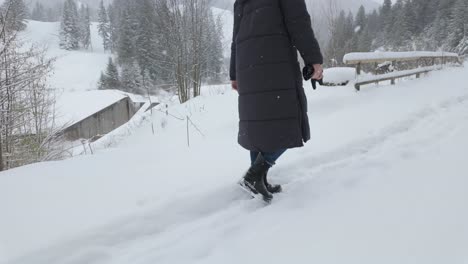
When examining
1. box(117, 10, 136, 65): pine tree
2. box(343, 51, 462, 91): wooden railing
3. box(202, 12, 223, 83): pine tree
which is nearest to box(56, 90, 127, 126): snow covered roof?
box(117, 10, 136, 65): pine tree

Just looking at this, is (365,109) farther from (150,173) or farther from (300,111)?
(150,173)

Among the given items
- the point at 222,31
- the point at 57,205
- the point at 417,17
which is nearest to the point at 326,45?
the point at 222,31

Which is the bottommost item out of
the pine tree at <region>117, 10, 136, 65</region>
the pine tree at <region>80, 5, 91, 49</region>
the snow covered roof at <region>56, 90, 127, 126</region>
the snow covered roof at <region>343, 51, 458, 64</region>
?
the snow covered roof at <region>56, 90, 127, 126</region>

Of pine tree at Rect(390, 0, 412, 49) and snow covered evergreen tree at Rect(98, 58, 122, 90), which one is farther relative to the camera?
pine tree at Rect(390, 0, 412, 49)

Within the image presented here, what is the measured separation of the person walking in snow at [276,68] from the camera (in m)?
1.70

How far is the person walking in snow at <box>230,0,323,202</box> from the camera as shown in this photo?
1.70 m

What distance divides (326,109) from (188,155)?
2.63 metres

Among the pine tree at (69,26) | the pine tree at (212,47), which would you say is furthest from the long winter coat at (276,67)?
the pine tree at (69,26)

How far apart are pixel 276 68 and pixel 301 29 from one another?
0.25 meters

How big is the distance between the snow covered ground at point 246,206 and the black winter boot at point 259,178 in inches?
3.0

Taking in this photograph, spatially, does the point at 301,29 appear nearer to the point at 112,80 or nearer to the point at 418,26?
the point at 112,80

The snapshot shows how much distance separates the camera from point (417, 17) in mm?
42594

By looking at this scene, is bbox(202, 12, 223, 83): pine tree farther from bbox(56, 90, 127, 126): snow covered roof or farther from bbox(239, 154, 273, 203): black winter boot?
bbox(56, 90, 127, 126): snow covered roof

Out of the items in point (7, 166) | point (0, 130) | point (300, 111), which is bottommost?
point (7, 166)
